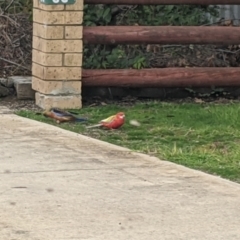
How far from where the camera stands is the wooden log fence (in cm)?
1102

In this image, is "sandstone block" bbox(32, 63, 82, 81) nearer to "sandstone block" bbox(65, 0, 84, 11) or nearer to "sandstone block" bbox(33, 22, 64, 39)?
"sandstone block" bbox(33, 22, 64, 39)

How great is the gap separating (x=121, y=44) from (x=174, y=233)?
5.75 meters

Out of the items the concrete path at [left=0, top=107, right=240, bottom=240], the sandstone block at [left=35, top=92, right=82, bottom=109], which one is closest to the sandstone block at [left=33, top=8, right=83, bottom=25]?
the sandstone block at [left=35, top=92, right=82, bottom=109]

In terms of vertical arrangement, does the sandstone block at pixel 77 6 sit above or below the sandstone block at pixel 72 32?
above

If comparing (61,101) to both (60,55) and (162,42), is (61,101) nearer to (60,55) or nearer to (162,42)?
(60,55)

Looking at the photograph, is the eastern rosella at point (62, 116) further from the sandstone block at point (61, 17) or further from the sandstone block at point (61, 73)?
the sandstone block at point (61, 17)

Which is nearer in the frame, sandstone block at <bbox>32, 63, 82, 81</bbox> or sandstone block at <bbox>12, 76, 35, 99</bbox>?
sandstone block at <bbox>32, 63, 82, 81</bbox>

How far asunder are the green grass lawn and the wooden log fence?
0.95 feet

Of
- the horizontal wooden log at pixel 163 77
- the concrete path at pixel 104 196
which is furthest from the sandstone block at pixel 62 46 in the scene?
the concrete path at pixel 104 196

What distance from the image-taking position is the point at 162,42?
11141 millimetres

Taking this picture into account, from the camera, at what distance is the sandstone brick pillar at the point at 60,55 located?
10.7m

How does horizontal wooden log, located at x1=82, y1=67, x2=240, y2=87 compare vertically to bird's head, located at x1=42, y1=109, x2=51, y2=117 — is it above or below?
above

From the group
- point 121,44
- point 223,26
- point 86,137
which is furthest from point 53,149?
point 223,26

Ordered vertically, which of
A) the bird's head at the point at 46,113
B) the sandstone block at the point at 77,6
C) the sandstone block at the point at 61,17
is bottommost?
the bird's head at the point at 46,113
